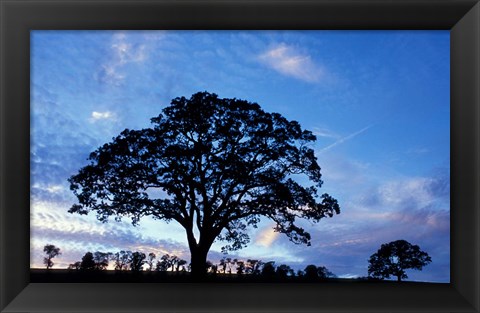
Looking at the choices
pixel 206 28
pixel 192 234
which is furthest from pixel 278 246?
pixel 206 28

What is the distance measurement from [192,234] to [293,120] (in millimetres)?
1253

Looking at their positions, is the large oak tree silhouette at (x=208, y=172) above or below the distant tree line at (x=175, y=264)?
above

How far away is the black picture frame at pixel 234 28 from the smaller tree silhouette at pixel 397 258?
1535 millimetres

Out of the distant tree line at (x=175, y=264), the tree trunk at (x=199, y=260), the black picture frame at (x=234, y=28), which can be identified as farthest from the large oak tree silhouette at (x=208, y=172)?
the black picture frame at (x=234, y=28)

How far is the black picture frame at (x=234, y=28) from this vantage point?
128 cm

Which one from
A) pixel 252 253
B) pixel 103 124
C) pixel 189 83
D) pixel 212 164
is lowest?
pixel 252 253

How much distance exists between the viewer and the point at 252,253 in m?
2.93

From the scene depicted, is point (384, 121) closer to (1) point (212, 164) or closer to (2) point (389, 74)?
(2) point (389, 74)

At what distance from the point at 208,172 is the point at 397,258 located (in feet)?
5.38

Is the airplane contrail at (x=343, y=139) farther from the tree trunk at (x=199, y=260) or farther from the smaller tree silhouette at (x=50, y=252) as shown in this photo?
the smaller tree silhouette at (x=50, y=252)

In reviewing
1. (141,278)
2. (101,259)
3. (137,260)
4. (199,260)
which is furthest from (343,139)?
(101,259)

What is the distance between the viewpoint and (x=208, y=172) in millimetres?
3426

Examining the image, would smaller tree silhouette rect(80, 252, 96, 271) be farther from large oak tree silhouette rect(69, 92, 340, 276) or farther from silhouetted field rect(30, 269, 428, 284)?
large oak tree silhouette rect(69, 92, 340, 276)
